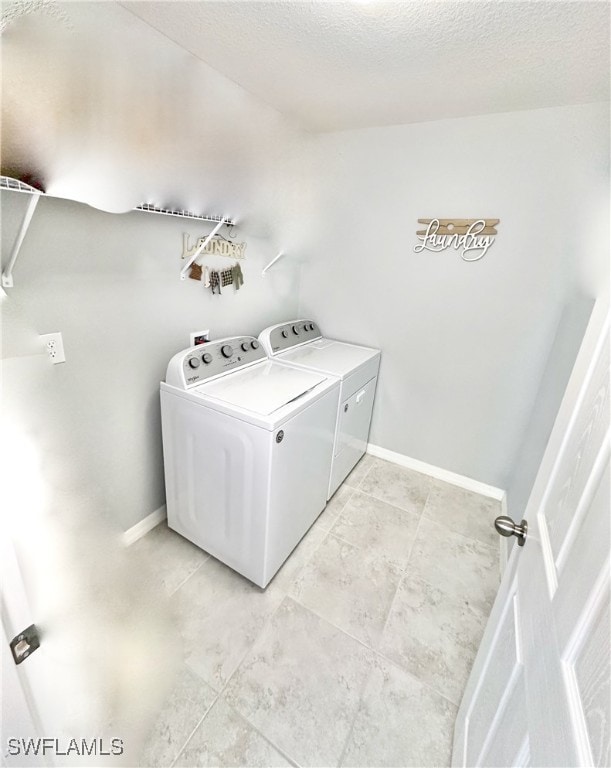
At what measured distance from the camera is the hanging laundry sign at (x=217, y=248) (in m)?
1.46

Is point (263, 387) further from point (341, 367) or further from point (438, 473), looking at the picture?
point (438, 473)

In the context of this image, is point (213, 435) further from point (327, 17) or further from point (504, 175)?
point (504, 175)

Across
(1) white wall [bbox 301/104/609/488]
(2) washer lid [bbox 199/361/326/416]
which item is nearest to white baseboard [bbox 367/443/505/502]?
(1) white wall [bbox 301/104/609/488]

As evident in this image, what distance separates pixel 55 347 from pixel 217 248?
824 mm

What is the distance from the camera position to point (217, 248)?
62.2 inches

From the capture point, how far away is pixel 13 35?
10.7 inches

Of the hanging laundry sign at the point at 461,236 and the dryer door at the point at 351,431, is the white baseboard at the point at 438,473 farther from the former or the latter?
the hanging laundry sign at the point at 461,236

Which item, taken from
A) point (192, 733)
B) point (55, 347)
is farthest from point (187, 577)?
point (55, 347)

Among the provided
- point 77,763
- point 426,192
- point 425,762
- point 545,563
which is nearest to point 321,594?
point 425,762

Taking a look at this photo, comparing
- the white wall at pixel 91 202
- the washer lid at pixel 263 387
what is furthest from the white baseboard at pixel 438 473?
the white wall at pixel 91 202

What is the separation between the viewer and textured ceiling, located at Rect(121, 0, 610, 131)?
63 cm

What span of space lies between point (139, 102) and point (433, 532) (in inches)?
82.9

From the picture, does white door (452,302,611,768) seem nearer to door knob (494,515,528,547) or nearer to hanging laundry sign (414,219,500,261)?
door knob (494,515,528,547)

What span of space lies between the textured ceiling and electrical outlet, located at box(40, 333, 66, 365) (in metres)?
0.93
